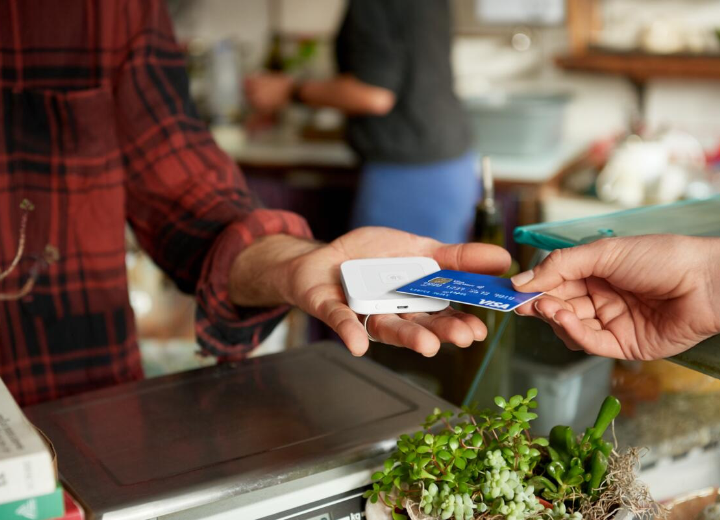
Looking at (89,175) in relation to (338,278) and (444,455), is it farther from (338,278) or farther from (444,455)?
(444,455)

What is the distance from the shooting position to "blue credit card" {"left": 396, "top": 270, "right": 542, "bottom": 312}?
67 cm

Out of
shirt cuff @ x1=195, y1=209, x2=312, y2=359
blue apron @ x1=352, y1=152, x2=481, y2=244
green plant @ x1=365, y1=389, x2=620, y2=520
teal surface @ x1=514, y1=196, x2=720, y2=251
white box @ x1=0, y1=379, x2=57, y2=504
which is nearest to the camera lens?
white box @ x1=0, y1=379, x2=57, y2=504

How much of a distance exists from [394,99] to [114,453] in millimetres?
1639

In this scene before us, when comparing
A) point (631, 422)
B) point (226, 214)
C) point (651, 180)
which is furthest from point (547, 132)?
point (631, 422)

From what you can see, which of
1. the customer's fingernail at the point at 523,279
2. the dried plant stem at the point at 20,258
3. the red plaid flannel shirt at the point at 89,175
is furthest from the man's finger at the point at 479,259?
the dried plant stem at the point at 20,258

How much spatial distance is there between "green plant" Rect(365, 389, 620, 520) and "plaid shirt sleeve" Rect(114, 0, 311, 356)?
0.42 metres

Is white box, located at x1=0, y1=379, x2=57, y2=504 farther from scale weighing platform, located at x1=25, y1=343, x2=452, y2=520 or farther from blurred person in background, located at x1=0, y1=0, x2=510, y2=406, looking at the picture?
blurred person in background, located at x1=0, y1=0, x2=510, y2=406

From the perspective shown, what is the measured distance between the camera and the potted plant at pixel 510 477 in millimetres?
617

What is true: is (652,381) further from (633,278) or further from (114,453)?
(114,453)

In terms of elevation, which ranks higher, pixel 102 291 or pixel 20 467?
pixel 20 467

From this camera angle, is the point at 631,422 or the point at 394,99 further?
the point at 394,99

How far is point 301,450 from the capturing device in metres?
0.72

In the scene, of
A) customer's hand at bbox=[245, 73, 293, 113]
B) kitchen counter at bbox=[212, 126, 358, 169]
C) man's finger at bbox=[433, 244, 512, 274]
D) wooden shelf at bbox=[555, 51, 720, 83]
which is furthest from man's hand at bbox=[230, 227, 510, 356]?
wooden shelf at bbox=[555, 51, 720, 83]

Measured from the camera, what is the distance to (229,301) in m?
1.00
